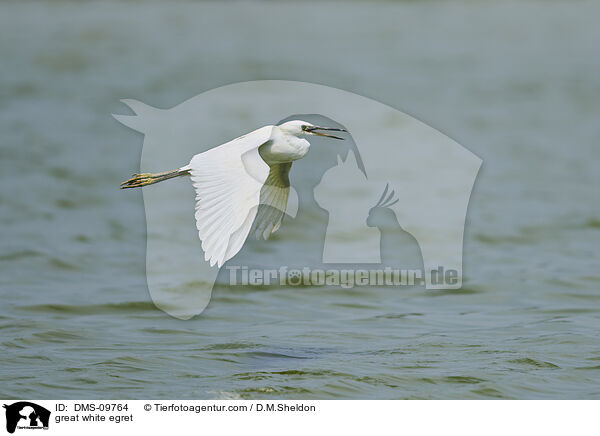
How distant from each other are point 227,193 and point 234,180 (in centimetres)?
10

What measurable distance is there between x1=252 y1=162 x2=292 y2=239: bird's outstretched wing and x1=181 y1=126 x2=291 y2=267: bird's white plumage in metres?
0.36

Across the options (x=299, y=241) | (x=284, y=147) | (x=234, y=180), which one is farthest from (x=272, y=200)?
(x=299, y=241)

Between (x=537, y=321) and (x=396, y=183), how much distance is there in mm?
5880

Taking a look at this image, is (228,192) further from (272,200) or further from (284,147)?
(272,200)

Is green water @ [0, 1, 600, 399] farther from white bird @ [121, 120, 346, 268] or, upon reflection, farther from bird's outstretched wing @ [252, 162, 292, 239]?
white bird @ [121, 120, 346, 268]

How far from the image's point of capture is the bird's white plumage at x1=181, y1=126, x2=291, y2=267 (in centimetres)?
545

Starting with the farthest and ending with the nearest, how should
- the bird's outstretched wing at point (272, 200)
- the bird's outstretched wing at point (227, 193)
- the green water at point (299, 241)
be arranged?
the green water at point (299, 241), the bird's outstretched wing at point (272, 200), the bird's outstretched wing at point (227, 193)

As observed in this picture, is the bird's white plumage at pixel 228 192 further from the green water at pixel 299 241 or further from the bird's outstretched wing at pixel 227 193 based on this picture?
the green water at pixel 299 241

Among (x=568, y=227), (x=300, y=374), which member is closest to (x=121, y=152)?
(x=568, y=227)

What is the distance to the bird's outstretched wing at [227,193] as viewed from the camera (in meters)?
5.44

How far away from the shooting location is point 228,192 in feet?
18.3

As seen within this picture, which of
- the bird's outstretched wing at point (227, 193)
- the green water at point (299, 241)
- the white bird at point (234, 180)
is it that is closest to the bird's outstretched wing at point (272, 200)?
the white bird at point (234, 180)

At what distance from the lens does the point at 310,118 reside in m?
15.2
